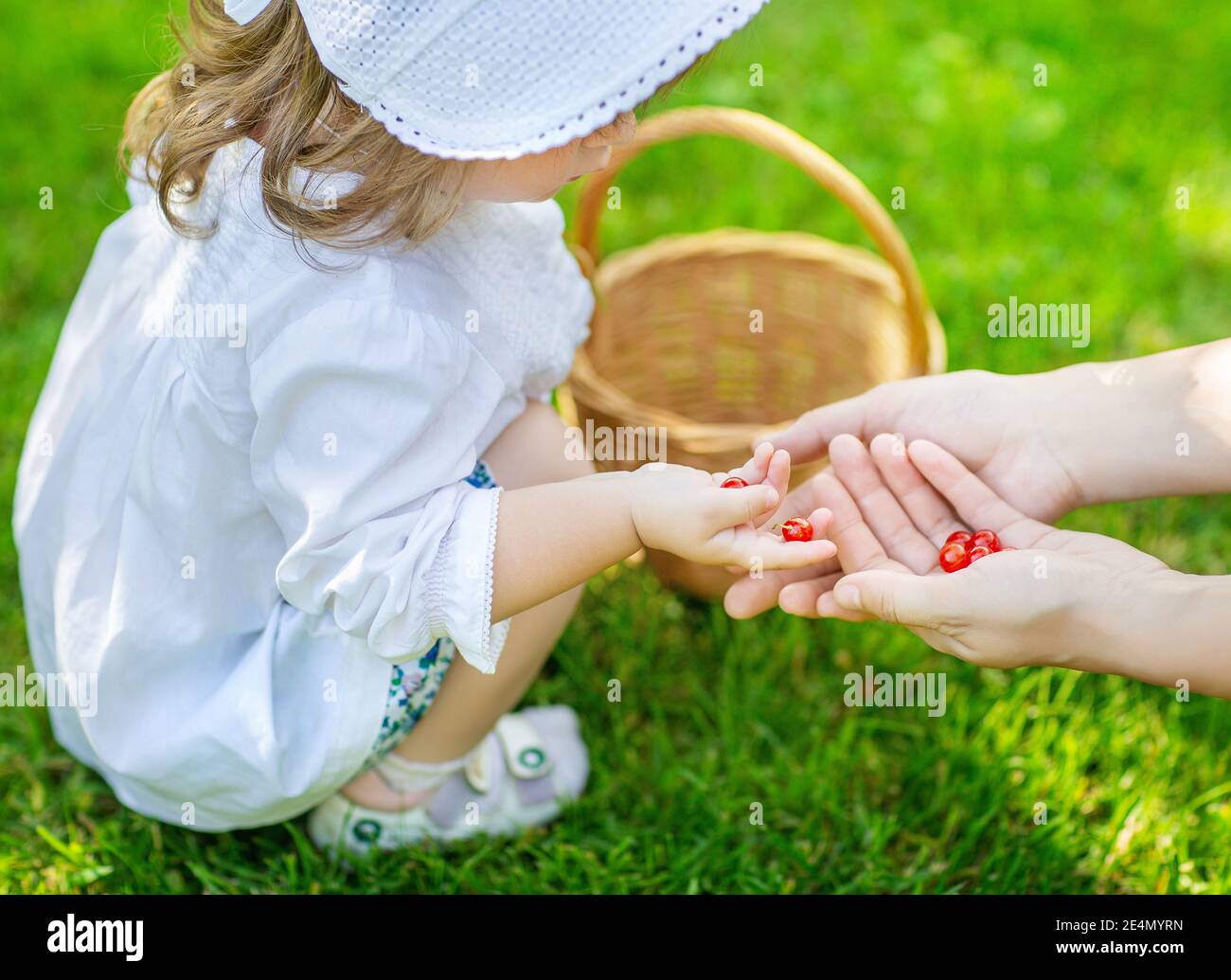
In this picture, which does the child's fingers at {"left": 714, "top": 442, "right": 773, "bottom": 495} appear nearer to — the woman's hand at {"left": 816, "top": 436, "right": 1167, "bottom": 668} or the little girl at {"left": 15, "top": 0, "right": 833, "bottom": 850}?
Answer: the little girl at {"left": 15, "top": 0, "right": 833, "bottom": 850}

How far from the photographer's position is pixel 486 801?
1.67 m

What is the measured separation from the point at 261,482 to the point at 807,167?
0.94 meters

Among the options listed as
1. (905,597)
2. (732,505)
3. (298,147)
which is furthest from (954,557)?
(298,147)

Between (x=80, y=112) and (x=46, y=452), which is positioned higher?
(x=80, y=112)

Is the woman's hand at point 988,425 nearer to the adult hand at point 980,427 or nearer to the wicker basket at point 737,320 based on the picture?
the adult hand at point 980,427

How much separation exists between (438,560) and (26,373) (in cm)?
136

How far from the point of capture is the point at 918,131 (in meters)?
2.82

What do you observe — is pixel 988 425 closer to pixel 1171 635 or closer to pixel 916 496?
pixel 916 496

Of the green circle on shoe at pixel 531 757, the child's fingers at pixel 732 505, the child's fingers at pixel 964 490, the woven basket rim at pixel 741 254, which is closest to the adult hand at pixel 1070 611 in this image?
the child's fingers at pixel 964 490

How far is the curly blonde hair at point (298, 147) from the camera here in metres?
1.23

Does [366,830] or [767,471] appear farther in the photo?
[366,830]

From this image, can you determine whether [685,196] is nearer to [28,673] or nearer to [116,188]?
[116,188]

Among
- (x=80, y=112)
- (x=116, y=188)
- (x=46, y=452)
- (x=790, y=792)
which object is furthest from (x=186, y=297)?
(x=80, y=112)

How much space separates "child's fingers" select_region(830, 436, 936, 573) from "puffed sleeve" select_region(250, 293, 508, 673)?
50 cm
